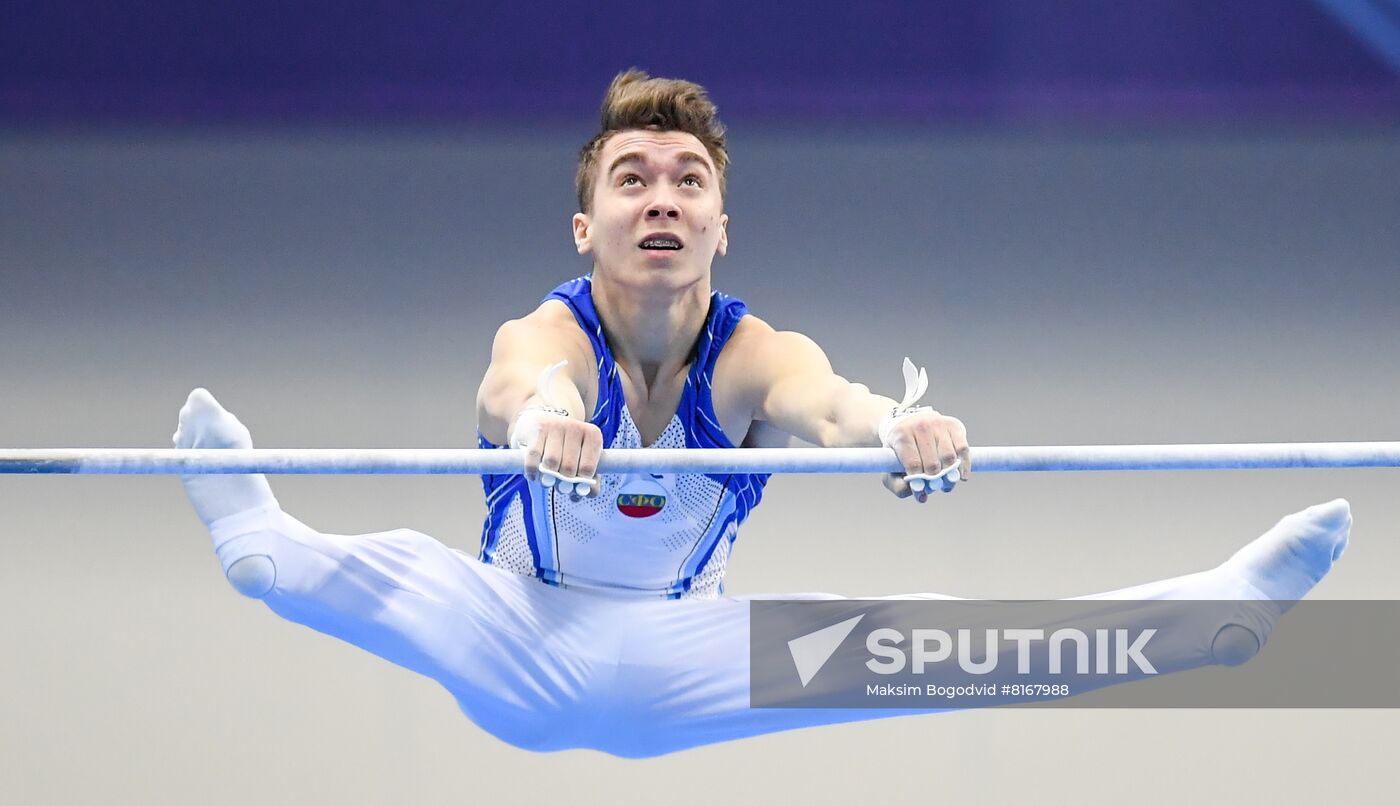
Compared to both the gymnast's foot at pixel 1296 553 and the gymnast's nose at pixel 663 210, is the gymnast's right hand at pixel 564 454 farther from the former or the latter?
the gymnast's foot at pixel 1296 553

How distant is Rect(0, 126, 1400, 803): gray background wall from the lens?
3.93m

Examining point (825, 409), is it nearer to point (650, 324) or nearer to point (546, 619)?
point (650, 324)

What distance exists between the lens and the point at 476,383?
160 inches

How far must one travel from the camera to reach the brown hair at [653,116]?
2305 millimetres

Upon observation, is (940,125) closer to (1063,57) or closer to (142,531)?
(1063,57)

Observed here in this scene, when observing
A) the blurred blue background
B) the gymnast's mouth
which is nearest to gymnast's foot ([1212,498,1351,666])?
the gymnast's mouth

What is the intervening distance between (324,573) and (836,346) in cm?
218

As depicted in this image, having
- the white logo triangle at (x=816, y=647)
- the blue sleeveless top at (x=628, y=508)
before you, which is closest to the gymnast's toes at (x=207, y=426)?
the blue sleeveless top at (x=628, y=508)

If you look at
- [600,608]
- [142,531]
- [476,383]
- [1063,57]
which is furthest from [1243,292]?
[142,531]

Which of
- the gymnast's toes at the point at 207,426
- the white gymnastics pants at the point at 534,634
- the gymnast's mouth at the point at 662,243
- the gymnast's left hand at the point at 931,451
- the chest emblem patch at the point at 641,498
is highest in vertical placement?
the gymnast's mouth at the point at 662,243

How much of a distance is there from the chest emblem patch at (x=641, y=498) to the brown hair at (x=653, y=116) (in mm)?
502

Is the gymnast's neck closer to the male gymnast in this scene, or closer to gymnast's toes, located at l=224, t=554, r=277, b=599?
the male gymnast

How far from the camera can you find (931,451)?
5.93 feet

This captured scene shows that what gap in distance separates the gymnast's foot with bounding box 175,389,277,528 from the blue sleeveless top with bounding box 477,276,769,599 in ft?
1.27
